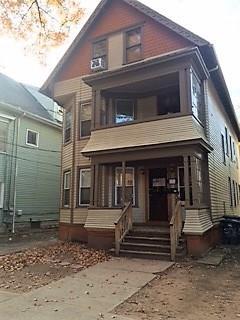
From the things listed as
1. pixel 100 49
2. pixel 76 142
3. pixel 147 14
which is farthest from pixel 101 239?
pixel 147 14

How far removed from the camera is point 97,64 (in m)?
14.0

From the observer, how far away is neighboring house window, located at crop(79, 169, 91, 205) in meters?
13.7

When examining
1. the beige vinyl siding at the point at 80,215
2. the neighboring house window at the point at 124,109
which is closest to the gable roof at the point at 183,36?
the neighboring house window at the point at 124,109

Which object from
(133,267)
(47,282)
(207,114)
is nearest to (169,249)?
(133,267)

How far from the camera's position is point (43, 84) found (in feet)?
52.0

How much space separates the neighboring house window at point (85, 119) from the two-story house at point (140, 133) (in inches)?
1.8

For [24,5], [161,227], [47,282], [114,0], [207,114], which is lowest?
[47,282]

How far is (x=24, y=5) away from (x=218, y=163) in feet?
33.8

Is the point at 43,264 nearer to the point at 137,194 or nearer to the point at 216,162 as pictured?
the point at 137,194

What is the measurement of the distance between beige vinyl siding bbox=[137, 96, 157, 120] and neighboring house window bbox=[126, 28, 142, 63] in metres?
1.78

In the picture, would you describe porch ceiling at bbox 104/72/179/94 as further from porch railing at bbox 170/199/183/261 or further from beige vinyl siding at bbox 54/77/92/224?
porch railing at bbox 170/199/183/261

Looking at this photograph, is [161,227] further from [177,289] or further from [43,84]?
[43,84]

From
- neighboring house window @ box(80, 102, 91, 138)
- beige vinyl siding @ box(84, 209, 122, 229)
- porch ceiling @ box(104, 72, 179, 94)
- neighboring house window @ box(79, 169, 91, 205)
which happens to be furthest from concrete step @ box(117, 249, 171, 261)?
porch ceiling @ box(104, 72, 179, 94)

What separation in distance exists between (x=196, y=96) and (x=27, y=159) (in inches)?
467
